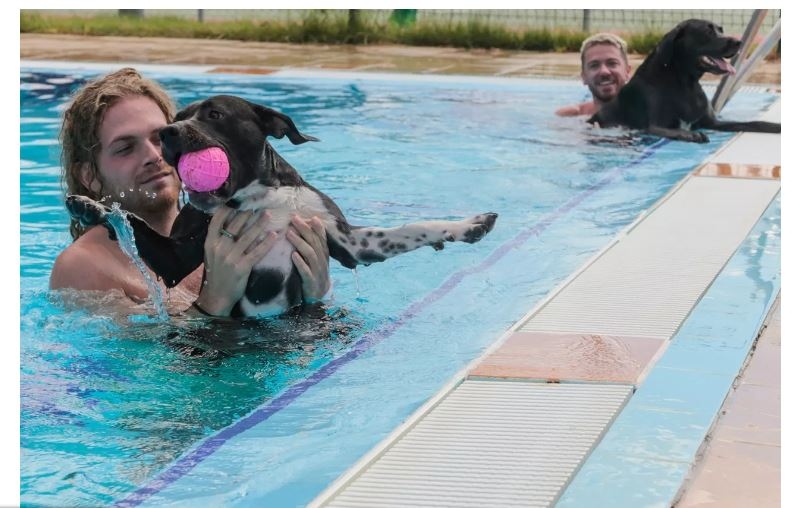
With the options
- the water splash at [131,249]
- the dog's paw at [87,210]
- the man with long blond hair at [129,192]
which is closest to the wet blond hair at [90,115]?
the man with long blond hair at [129,192]

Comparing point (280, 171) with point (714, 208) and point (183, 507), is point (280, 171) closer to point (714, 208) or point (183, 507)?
point (183, 507)

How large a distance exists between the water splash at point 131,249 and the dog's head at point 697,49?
18.9 feet

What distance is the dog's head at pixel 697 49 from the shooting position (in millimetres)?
9141

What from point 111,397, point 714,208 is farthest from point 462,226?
point 714,208

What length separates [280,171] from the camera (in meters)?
4.40

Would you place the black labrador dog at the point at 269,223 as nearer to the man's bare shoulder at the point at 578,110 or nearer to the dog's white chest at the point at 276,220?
the dog's white chest at the point at 276,220

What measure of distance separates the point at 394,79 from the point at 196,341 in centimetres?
809

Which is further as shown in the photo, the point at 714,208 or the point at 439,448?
the point at 714,208

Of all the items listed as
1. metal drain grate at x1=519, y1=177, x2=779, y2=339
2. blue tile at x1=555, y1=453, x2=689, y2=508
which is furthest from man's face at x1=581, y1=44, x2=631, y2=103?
blue tile at x1=555, y1=453, x2=689, y2=508

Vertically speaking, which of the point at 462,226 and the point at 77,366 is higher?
the point at 462,226

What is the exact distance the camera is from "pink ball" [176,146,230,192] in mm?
3982

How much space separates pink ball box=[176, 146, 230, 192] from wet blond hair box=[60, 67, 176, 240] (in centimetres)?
71

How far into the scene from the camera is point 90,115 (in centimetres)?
463
